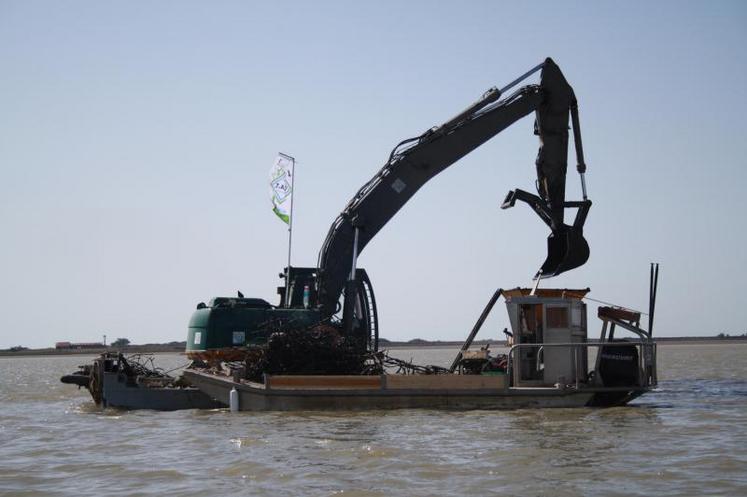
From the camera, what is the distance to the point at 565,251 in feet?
72.0

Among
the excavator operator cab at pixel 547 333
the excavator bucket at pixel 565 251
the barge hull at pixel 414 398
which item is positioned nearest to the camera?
the barge hull at pixel 414 398

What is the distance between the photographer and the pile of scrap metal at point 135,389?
21594 mm

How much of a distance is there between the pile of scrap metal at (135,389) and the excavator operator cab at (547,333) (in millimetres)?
6985

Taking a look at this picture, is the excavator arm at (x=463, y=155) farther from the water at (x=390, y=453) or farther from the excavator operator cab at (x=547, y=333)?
the water at (x=390, y=453)

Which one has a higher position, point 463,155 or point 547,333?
point 463,155

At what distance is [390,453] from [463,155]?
451 inches

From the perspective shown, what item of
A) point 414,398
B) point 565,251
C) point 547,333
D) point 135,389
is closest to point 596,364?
point 547,333

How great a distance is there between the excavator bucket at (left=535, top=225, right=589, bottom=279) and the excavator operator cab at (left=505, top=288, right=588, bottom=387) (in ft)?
7.60

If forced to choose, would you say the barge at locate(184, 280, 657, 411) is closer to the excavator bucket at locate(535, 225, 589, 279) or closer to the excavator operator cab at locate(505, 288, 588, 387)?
the excavator operator cab at locate(505, 288, 588, 387)

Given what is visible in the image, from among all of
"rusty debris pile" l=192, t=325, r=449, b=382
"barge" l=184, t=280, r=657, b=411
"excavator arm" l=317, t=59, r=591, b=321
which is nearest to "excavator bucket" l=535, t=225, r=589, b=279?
"excavator arm" l=317, t=59, r=591, b=321

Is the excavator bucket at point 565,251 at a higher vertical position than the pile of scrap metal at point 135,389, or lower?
higher

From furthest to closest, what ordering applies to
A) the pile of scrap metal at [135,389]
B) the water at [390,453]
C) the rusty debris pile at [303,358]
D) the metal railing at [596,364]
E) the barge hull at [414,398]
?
the pile of scrap metal at [135,389] → the rusty debris pile at [303,358] → the metal railing at [596,364] → the barge hull at [414,398] → the water at [390,453]

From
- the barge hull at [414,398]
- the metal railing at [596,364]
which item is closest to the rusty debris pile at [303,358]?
the barge hull at [414,398]

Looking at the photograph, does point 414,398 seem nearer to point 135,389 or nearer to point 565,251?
point 565,251
